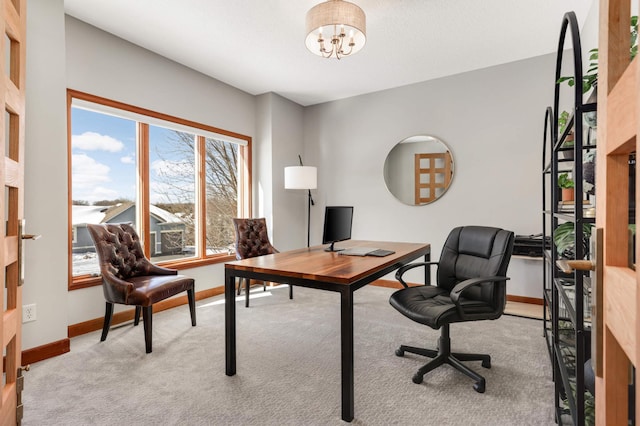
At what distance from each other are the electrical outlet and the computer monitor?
6.99ft

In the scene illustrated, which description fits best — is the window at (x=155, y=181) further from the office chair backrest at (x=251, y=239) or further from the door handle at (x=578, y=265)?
the door handle at (x=578, y=265)

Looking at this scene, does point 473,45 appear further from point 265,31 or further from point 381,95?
point 265,31

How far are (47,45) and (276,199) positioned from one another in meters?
2.86

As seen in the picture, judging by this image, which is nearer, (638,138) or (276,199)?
(638,138)

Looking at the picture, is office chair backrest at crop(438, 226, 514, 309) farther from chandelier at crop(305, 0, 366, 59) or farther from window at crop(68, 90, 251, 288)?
window at crop(68, 90, 251, 288)

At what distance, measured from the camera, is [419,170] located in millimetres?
4219

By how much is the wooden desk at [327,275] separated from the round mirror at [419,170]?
5.95ft

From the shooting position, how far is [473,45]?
3.23 meters

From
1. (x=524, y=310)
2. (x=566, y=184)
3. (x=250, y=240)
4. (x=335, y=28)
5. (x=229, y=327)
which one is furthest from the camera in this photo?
(x=250, y=240)

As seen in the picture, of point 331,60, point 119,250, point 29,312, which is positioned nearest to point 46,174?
point 119,250

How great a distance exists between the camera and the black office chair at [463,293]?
186 cm

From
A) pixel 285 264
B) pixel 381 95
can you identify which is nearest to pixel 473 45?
pixel 381 95

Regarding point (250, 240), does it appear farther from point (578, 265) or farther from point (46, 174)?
point (578, 265)

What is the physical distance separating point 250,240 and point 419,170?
7.62ft
